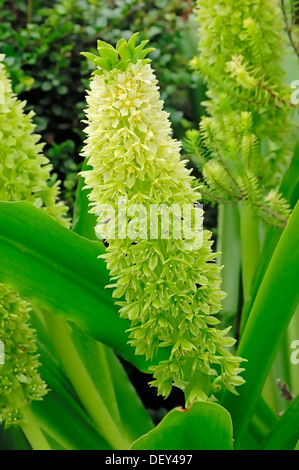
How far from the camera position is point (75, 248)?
75 centimetres

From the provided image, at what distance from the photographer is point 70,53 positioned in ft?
5.05

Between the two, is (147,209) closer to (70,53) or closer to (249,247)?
(249,247)

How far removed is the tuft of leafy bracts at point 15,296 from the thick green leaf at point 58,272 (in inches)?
2.3

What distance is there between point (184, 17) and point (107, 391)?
130cm

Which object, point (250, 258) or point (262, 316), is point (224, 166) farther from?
point (262, 316)

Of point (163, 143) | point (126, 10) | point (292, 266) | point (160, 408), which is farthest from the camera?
point (126, 10)

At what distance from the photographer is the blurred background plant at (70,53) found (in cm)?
149

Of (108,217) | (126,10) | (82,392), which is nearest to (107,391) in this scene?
(82,392)

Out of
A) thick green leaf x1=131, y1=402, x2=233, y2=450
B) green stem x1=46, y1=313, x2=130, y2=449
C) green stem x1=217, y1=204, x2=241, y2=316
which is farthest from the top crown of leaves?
green stem x1=217, y1=204, x2=241, y2=316

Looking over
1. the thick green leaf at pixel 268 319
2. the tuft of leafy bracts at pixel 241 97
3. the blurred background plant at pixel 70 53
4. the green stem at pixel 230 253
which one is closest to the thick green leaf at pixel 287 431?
the thick green leaf at pixel 268 319

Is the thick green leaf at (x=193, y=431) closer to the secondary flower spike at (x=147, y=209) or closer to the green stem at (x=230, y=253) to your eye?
the secondary flower spike at (x=147, y=209)
